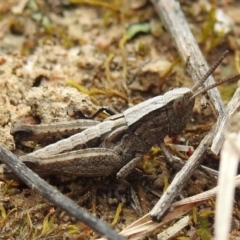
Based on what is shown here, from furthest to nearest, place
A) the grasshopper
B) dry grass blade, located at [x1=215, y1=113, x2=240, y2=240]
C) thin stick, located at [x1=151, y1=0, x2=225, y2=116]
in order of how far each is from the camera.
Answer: thin stick, located at [x1=151, y1=0, x2=225, y2=116]
the grasshopper
dry grass blade, located at [x1=215, y1=113, x2=240, y2=240]

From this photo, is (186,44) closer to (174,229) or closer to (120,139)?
(120,139)

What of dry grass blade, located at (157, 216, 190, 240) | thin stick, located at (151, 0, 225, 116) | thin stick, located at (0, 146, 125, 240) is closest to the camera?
thin stick, located at (0, 146, 125, 240)

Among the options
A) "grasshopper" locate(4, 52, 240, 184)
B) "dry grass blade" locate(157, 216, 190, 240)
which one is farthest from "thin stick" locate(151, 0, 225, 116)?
"dry grass blade" locate(157, 216, 190, 240)

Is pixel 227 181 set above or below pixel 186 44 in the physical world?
below

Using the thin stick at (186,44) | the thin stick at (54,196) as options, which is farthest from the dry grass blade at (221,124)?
the thin stick at (54,196)

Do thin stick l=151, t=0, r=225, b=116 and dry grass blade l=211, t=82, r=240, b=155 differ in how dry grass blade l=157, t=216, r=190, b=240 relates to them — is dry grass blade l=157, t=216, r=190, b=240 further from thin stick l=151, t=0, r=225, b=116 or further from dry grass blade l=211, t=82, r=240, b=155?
thin stick l=151, t=0, r=225, b=116

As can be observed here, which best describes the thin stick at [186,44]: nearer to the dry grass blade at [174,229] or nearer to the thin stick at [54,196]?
the dry grass blade at [174,229]

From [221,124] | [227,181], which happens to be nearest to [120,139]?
[221,124]
